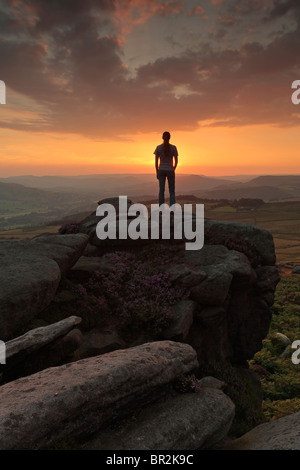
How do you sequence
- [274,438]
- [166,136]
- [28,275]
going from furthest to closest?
1. [166,136]
2. [28,275]
3. [274,438]

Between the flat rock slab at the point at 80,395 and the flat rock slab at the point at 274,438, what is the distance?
2437 millimetres

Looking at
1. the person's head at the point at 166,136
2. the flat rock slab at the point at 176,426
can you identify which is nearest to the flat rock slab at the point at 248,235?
the person's head at the point at 166,136

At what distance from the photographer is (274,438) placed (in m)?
7.65

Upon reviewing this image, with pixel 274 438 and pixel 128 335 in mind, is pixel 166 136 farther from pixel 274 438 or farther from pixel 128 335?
pixel 274 438

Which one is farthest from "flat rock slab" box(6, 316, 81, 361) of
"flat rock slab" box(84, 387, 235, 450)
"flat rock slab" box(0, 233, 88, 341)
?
"flat rock slab" box(84, 387, 235, 450)

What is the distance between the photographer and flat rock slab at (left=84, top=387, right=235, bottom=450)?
6836 mm

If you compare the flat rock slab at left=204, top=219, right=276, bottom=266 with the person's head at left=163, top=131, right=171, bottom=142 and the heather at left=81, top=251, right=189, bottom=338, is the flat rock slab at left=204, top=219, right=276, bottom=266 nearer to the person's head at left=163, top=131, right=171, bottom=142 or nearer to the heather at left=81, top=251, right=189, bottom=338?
the heather at left=81, top=251, right=189, bottom=338

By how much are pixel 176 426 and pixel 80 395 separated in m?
2.74

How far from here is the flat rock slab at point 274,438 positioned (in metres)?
7.02

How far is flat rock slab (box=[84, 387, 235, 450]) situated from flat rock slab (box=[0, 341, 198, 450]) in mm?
329

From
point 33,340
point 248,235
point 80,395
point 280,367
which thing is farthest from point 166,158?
point 280,367

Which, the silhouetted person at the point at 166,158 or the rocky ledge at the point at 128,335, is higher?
the silhouetted person at the point at 166,158

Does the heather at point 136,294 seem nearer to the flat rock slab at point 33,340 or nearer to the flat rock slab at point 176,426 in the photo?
the flat rock slab at point 33,340

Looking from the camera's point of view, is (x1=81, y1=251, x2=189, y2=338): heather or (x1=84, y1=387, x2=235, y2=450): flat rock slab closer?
(x1=84, y1=387, x2=235, y2=450): flat rock slab
